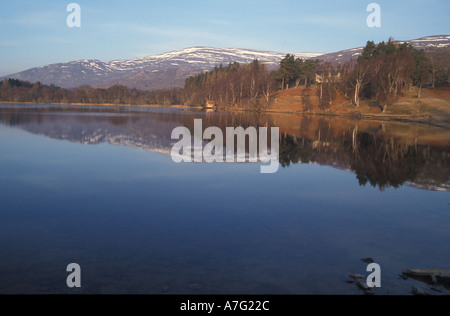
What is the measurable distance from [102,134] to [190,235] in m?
23.8

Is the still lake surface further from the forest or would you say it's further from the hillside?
the forest

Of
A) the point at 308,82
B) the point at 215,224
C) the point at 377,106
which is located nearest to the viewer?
the point at 215,224

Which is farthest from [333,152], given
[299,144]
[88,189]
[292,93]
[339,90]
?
[292,93]

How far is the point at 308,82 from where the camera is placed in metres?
134

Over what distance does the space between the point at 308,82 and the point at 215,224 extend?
130 meters

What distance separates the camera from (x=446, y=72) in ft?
275

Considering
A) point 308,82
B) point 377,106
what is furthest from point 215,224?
point 308,82

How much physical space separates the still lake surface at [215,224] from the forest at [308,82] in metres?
58.6

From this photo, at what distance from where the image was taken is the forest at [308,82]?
72.4 metres

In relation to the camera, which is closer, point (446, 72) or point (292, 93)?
point (446, 72)

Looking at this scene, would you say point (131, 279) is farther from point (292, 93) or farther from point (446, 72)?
point (292, 93)

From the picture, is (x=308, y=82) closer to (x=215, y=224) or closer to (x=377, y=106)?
(x=377, y=106)

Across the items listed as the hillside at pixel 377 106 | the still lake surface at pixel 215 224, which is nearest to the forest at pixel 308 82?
the hillside at pixel 377 106

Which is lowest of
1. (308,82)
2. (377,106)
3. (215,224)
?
(215,224)
